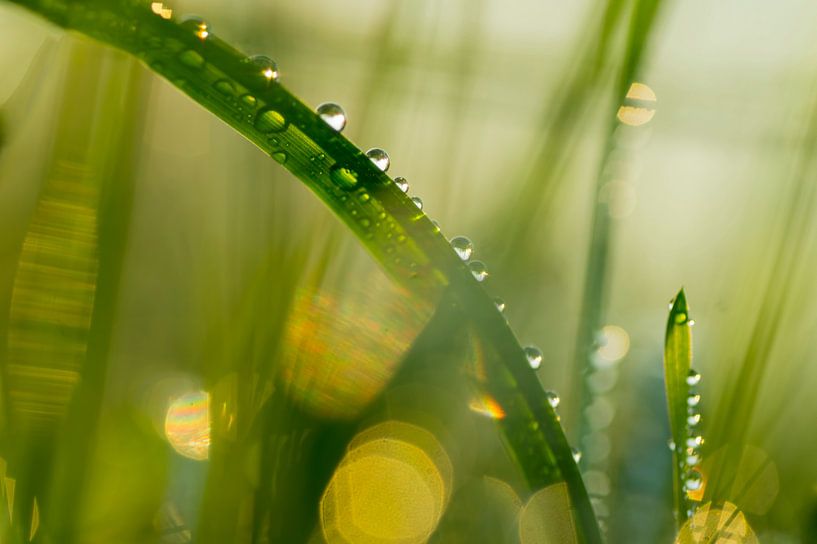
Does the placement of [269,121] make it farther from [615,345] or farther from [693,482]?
[615,345]

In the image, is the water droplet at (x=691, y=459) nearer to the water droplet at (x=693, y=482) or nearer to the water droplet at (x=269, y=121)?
the water droplet at (x=693, y=482)

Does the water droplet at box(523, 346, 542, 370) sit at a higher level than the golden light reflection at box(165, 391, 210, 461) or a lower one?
higher

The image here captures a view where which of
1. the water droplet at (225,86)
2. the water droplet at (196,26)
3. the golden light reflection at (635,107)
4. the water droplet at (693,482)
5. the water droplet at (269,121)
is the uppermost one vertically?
the golden light reflection at (635,107)

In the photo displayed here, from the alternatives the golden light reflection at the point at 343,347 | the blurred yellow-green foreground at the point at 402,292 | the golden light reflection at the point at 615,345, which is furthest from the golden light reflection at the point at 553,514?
the golden light reflection at the point at 615,345

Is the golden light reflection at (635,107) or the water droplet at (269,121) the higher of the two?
the golden light reflection at (635,107)

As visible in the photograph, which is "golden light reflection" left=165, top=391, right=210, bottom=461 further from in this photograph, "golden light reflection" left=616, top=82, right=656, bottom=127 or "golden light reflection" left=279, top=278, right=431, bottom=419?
"golden light reflection" left=616, top=82, right=656, bottom=127

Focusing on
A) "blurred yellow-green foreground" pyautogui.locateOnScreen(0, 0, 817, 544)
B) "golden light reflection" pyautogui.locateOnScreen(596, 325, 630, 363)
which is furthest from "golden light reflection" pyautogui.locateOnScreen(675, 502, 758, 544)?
"golden light reflection" pyautogui.locateOnScreen(596, 325, 630, 363)
